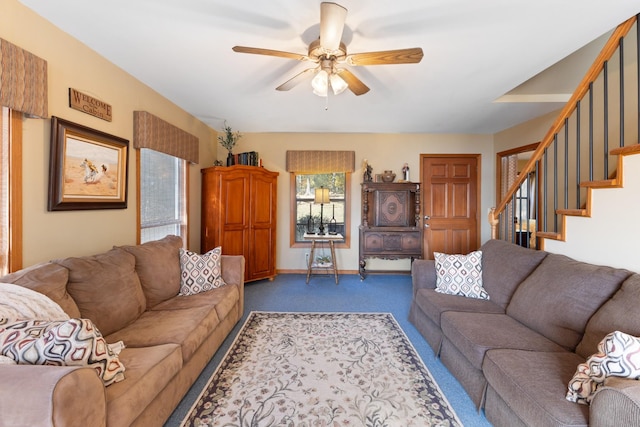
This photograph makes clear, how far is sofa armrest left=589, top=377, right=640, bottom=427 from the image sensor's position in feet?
3.06

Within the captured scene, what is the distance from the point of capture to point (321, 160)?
467cm

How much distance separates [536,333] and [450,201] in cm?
327

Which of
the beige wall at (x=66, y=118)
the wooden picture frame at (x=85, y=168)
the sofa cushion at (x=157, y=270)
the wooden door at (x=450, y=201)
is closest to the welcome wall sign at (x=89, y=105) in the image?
the beige wall at (x=66, y=118)

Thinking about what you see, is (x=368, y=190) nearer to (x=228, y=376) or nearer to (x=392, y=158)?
(x=392, y=158)

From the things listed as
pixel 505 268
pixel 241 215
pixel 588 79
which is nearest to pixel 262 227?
pixel 241 215

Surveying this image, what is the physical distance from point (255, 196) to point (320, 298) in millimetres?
1766

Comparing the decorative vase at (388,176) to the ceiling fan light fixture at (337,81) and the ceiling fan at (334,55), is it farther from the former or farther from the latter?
the ceiling fan light fixture at (337,81)

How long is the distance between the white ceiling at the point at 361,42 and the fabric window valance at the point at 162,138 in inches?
14.6

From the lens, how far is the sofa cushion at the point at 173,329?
5.48ft

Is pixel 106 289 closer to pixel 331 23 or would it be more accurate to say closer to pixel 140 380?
pixel 140 380

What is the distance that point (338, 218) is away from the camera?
4.89 m

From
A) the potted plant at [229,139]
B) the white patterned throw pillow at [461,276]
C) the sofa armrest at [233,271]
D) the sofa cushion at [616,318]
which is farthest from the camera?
the potted plant at [229,139]

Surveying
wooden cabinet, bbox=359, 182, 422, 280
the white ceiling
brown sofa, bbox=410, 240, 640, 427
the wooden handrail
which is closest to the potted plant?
the white ceiling

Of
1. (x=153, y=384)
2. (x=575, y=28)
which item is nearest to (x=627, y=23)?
(x=575, y=28)
